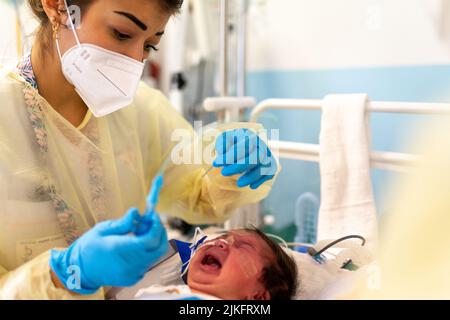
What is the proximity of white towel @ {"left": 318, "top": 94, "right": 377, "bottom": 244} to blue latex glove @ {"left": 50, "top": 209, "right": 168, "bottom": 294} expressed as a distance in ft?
2.26

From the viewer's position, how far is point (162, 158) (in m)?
1.38

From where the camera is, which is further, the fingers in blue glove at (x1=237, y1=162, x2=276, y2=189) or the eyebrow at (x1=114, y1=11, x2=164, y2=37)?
the fingers in blue glove at (x1=237, y1=162, x2=276, y2=189)

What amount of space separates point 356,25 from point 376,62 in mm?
162

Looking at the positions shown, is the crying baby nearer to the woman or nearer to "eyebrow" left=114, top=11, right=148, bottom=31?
the woman

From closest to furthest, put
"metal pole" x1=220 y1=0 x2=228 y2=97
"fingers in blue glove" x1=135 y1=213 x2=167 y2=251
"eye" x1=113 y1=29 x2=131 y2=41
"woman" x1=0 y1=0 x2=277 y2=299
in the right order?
1. "fingers in blue glove" x1=135 y1=213 x2=167 y2=251
2. "woman" x1=0 y1=0 x2=277 y2=299
3. "eye" x1=113 y1=29 x2=131 y2=41
4. "metal pole" x1=220 y1=0 x2=228 y2=97

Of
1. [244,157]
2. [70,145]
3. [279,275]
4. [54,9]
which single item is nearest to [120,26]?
[54,9]

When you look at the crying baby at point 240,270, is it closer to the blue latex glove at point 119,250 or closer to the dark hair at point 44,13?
the blue latex glove at point 119,250

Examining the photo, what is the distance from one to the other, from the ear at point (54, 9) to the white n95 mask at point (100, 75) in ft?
0.11

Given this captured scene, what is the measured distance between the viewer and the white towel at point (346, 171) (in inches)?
50.4

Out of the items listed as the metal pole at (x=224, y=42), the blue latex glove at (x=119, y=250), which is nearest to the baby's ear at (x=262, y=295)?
the blue latex glove at (x=119, y=250)

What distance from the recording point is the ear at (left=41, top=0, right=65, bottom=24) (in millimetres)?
1010

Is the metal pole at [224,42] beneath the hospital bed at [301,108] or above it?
above

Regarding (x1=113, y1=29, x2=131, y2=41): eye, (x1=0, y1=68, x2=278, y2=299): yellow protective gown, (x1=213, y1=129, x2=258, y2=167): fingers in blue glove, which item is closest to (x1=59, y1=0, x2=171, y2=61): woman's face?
(x1=113, y1=29, x2=131, y2=41): eye

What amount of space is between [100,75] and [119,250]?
18.0 inches
